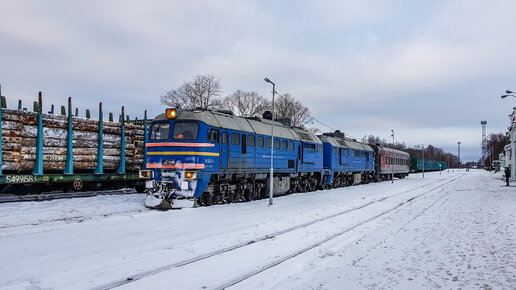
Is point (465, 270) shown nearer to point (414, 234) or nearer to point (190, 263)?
point (414, 234)

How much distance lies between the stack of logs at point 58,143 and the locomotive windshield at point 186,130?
4828mm

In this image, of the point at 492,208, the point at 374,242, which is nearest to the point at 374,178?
the point at 492,208

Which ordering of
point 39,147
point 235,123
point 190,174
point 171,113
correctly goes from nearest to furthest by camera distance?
point 190,174
point 39,147
point 171,113
point 235,123

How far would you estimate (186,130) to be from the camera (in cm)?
1561

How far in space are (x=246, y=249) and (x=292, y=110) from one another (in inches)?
2642

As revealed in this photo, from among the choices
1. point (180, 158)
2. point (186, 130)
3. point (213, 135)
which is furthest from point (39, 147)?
point (213, 135)

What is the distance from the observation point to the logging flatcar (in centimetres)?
1479

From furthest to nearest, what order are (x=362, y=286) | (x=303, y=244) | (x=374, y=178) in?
(x=374, y=178) < (x=303, y=244) < (x=362, y=286)

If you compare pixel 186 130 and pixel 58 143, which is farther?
pixel 58 143

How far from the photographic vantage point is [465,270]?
735cm

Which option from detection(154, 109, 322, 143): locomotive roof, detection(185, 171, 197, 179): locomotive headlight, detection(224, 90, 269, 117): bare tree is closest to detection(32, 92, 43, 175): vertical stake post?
detection(154, 109, 322, 143): locomotive roof

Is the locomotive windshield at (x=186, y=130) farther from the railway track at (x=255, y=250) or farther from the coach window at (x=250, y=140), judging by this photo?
the railway track at (x=255, y=250)

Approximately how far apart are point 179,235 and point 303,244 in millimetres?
3248

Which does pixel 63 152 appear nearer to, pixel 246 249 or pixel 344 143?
pixel 246 249
